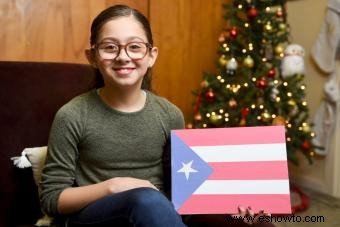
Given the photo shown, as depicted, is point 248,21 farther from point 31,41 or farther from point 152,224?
point 152,224

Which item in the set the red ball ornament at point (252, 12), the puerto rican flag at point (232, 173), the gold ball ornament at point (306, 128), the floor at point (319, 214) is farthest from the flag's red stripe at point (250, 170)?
the red ball ornament at point (252, 12)

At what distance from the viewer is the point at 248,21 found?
7.77 ft

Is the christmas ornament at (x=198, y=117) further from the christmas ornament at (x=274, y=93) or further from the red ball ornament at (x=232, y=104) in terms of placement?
the christmas ornament at (x=274, y=93)

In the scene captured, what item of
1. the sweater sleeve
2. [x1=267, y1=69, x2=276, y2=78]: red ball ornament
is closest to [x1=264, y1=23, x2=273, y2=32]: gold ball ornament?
[x1=267, y1=69, x2=276, y2=78]: red ball ornament

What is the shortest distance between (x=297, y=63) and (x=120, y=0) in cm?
111

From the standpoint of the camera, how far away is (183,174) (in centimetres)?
109

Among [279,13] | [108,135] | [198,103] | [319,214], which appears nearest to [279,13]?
[279,13]

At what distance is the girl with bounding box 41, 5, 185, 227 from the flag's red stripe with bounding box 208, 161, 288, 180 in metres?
0.19

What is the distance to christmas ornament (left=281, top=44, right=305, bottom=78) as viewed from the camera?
2.38 m

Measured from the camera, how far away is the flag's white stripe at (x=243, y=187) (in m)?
1.05

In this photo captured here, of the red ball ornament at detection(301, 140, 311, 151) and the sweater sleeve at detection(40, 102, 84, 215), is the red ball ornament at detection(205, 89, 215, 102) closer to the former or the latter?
the red ball ornament at detection(301, 140, 311, 151)

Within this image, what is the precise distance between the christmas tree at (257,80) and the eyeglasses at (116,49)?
1.26 meters

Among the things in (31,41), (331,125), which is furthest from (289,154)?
(31,41)

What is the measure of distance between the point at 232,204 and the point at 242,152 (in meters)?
0.14
